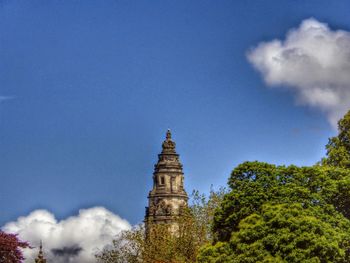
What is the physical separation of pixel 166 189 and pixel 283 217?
64.0 metres

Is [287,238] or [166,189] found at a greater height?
[166,189]

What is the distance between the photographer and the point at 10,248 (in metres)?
66.8

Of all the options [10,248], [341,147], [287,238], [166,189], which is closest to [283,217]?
[287,238]

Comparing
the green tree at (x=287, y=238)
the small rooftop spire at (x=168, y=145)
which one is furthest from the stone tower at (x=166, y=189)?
the green tree at (x=287, y=238)

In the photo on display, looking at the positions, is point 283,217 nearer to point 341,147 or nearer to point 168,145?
point 341,147

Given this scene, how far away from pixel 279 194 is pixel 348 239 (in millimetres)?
4582

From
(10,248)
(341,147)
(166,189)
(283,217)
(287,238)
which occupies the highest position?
(166,189)

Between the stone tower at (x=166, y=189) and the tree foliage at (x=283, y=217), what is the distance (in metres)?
54.9

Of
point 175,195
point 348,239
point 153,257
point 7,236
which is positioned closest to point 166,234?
point 153,257

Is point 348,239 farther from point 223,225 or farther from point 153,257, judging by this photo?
point 153,257

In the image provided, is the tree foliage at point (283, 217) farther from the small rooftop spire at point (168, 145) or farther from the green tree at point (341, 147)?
the small rooftop spire at point (168, 145)

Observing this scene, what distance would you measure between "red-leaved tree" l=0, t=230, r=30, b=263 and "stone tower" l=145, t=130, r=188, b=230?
144 feet

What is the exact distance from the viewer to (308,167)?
56.5 metres

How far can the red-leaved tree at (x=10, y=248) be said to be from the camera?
2628 inches
